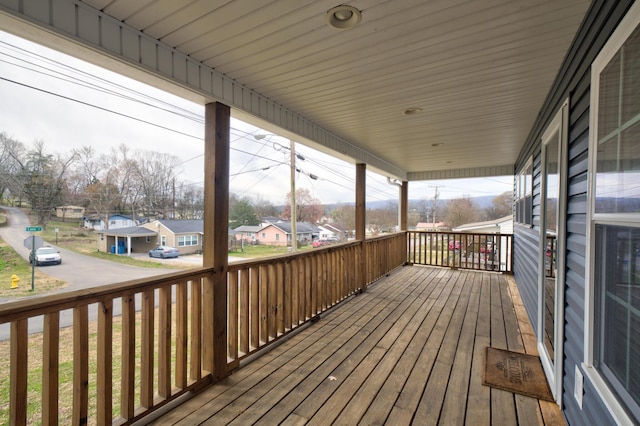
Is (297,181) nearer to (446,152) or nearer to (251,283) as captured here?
(446,152)

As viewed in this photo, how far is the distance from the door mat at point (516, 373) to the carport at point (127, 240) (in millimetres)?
2684

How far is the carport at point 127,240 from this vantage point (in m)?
1.73

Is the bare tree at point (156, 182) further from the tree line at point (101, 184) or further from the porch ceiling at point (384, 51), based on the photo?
the porch ceiling at point (384, 51)

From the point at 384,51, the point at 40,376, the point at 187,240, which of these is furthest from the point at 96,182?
the point at 384,51

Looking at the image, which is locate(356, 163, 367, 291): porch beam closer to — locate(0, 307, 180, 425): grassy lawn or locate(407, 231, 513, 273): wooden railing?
locate(407, 231, 513, 273): wooden railing

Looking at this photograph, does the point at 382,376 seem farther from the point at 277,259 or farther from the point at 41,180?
the point at 41,180

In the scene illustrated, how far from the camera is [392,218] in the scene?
7508mm

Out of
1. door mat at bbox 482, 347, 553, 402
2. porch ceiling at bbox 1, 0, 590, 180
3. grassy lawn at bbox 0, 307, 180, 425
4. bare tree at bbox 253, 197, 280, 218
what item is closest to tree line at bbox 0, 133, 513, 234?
bare tree at bbox 253, 197, 280, 218

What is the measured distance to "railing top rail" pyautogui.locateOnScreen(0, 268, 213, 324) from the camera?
1352 millimetres

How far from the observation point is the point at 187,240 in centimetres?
228

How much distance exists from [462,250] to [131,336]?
6912 millimetres

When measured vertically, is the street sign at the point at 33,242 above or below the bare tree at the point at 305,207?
below

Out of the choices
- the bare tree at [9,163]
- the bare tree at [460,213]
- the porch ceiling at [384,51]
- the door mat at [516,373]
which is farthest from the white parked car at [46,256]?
the bare tree at [460,213]

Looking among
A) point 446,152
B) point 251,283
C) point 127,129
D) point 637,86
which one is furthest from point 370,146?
point 637,86
